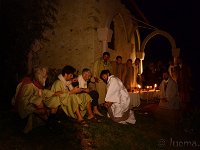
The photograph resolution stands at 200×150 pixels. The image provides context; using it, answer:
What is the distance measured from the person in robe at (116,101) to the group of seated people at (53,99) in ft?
0.09

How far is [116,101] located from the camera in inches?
308

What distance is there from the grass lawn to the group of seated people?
26 centimetres

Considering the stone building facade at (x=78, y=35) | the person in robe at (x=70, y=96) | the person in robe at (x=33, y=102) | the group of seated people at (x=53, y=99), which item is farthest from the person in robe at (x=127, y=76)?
the person in robe at (x=33, y=102)

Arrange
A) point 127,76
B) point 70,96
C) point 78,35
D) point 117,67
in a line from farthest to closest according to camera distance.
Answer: point 127,76
point 117,67
point 78,35
point 70,96

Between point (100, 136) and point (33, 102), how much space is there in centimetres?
173

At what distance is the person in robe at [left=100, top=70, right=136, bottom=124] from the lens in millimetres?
7836

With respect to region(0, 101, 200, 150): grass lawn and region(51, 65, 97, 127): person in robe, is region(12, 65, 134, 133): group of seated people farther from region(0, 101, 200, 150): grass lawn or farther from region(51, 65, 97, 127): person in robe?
region(0, 101, 200, 150): grass lawn

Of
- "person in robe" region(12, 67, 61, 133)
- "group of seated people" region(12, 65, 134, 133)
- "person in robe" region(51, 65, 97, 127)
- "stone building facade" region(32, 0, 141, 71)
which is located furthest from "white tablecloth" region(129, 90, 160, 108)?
"person in robe" region(12, 67, 61, 133)

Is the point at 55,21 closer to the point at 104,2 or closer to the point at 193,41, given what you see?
the point at 104,2

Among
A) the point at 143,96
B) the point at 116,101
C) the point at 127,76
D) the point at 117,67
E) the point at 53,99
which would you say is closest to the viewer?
the point at 53,99

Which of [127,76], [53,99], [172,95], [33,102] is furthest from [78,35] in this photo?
[33,102]

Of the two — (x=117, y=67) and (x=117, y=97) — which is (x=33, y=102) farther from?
(x=117, y=67)

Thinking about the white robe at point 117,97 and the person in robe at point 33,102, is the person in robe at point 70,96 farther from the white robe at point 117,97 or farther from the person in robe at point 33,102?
the white robe at point 117,97

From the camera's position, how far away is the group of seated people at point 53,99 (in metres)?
6.62
